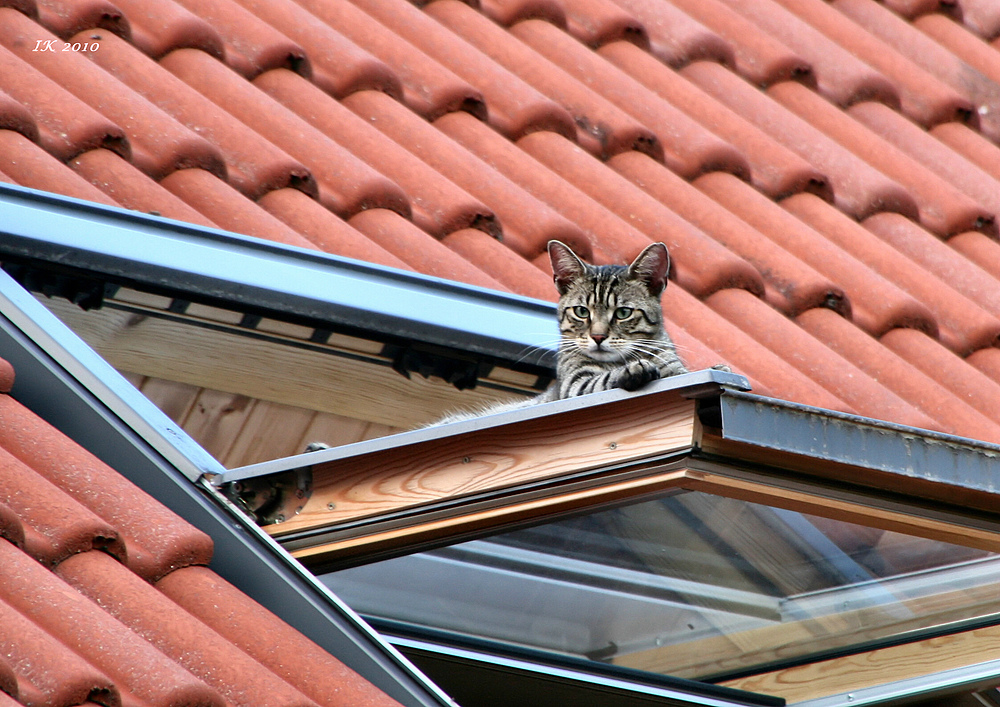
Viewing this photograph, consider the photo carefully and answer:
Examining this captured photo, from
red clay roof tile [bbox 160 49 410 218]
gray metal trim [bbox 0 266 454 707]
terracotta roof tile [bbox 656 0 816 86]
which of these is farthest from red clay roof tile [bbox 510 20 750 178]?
gray metal trim [bbox 0 266 454 707]

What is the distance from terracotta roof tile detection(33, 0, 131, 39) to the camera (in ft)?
10.7

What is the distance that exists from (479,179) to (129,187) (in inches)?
37.5

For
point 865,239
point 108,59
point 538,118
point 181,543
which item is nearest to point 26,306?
point 181,543

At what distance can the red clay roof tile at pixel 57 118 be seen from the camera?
2829 millimetres

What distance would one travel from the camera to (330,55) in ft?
11.8

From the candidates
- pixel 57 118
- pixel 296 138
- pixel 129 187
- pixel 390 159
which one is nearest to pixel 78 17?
pixel 57 118

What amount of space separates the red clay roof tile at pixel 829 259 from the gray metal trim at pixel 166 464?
206cm

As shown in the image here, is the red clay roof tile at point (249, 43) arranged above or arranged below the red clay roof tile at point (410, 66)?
below

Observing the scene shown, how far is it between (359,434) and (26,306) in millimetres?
971

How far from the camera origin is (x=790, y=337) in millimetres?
3244

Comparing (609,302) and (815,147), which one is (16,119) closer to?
(609,302)

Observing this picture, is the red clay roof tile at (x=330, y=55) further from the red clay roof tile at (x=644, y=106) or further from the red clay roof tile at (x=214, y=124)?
the red clay roof tile at (x=644, y=106)

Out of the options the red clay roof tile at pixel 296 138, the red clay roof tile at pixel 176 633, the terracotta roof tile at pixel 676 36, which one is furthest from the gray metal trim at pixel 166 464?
the terracotta roof tile at pixel 676 36

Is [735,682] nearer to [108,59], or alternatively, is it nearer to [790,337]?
[790,337]
